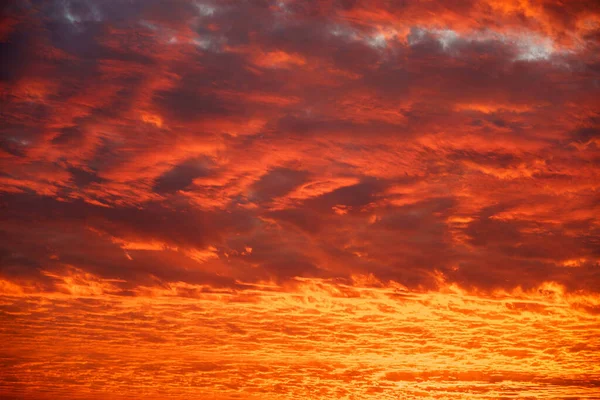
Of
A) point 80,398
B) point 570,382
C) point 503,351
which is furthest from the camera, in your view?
point 80,398

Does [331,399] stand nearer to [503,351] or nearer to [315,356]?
[315,356]

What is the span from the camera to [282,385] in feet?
148

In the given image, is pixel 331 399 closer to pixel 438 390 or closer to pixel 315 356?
pixel 315 356

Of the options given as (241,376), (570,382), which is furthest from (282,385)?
(570,382)

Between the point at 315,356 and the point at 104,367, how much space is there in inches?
700

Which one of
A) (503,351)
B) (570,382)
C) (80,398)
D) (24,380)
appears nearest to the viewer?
(503,351)

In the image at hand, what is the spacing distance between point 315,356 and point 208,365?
9.37m

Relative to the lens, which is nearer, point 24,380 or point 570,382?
point 570,382

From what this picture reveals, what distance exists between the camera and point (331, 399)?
4491 cm

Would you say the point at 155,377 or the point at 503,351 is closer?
the point at 503,351

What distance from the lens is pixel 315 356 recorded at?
41062 millimetres

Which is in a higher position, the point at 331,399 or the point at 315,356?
the point at 315,356

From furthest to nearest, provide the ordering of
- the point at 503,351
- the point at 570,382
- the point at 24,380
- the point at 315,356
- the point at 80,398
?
the point at 80,398 < the point at 24,380 < the point at 570,382 < the point at 315,356 < the point at 503,351

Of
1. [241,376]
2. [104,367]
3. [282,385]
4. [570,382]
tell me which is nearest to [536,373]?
[570,382]
